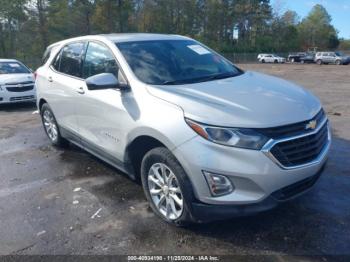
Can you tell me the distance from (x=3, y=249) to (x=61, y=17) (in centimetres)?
4992

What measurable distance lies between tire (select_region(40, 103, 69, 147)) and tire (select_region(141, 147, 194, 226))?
9.29ft

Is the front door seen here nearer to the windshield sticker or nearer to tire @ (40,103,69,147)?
the windshield sticker

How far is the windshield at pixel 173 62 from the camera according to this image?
12.9ft

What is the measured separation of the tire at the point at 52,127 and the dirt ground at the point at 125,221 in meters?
0.77

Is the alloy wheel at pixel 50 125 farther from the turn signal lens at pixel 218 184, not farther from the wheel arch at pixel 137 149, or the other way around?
the turn signal lens at pixel 218 184

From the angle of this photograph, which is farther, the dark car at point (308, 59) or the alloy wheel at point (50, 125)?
the dark car at point (308, 59)

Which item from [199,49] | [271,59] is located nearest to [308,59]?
[271,59]

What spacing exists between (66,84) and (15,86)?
6.57 meters

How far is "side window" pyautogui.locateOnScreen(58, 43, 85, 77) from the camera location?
4.96m

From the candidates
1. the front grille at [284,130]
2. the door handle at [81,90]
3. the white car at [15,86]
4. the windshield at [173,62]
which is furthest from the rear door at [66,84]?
the white car at [15,86]

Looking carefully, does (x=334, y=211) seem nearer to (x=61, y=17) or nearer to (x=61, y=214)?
(x=61, y=214)

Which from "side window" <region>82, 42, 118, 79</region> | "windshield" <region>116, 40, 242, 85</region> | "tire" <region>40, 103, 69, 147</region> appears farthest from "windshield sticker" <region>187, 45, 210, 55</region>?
"tire" <region>40, 103, 69, 147</region>

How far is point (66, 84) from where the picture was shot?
16.8ft

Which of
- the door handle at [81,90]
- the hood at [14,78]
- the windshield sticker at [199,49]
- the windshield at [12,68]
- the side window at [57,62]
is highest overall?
the windshield sticker at [199,49]
